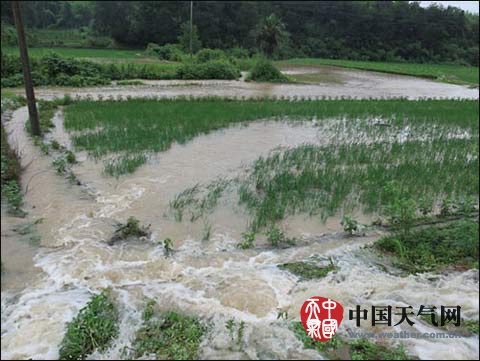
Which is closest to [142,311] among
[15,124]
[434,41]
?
[15,124]

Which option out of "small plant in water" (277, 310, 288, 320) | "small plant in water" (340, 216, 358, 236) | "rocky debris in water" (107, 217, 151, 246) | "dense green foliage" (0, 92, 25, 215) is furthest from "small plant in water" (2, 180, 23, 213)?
"small plant in water" (340, 216, 358, 236)

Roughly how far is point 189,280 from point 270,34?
33577mm

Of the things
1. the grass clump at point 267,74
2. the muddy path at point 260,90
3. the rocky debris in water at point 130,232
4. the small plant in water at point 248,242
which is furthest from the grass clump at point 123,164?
the grass clump at point 267,74

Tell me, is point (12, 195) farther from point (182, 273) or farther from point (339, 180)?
point (339, 180)

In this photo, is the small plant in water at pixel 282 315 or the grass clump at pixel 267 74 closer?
the small plant in water at pixel 282 315

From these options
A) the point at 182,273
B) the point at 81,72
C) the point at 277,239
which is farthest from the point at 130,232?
the point at 81,72

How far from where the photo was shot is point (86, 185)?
236 inches

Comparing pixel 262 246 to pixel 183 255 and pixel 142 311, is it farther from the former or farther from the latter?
pixel 142 311

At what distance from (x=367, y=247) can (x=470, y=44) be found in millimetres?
60124

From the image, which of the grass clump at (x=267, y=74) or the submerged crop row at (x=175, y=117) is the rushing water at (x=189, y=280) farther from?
the grass clump at (x=267, y=74)

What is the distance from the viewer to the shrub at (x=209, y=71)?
2512 cm

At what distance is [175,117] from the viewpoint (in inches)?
420

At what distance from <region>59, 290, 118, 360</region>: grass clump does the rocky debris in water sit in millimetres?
1384

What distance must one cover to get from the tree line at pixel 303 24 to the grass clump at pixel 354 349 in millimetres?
42853
